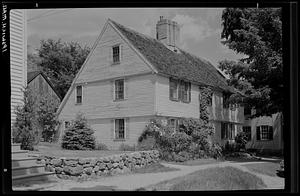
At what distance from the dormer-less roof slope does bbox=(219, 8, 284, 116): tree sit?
0.35 metres

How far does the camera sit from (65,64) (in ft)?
29.1

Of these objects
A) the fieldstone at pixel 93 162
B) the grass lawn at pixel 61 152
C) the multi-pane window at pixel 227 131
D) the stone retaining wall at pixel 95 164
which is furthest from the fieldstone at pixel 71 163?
the multi-pane window at pixel 227 131

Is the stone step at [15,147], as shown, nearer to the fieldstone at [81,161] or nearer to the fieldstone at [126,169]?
the fieldstone at [81,161]

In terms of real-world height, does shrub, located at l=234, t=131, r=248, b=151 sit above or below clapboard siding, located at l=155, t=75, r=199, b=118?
below

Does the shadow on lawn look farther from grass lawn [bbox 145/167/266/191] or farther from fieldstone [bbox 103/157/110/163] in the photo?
grass lawn [bbox 145/167/266/191]

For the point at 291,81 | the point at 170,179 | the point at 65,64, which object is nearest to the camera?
the point at 291,81

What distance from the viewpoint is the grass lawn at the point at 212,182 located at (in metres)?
8.15

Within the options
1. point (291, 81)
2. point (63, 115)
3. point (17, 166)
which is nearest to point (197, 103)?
point (291, 81)

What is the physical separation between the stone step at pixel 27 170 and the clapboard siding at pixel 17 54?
96cm

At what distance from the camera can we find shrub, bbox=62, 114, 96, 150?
338 inches

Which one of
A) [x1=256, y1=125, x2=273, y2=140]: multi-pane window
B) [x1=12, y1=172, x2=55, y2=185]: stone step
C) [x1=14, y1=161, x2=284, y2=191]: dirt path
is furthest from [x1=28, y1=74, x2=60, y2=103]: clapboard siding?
[x1=256, y1=125, x2=273, y2=140]: multi-pane window

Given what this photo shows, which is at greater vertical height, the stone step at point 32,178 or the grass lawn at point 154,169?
the grass lawn at point 154,169
